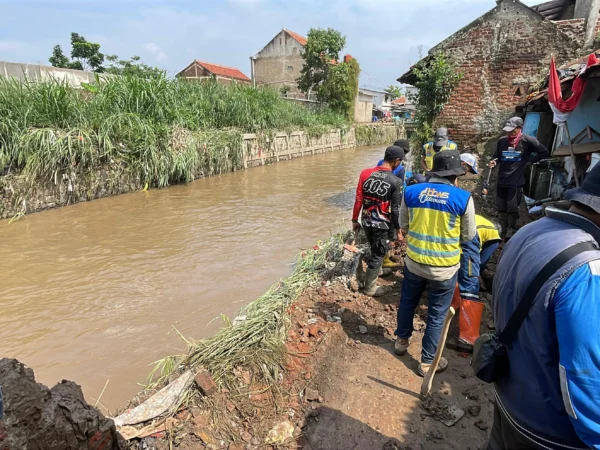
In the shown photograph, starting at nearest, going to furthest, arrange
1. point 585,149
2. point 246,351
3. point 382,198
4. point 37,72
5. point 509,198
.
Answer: point 246,351 → point 382,198 → point 585,149 → point 509,198 → point 37,72

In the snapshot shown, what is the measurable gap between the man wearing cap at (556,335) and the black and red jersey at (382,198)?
107 inches

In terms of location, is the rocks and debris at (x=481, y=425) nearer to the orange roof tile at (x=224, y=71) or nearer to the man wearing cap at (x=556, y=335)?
the man wearing cap at (x=556, y=335)

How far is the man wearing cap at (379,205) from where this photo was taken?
4223mm

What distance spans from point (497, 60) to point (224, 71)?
35477 mm

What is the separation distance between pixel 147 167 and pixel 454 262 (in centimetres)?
968

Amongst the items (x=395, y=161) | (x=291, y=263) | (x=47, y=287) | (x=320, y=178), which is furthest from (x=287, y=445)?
(x=320, y=178)

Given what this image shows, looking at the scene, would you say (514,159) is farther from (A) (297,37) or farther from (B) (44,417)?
(A) (297,37)

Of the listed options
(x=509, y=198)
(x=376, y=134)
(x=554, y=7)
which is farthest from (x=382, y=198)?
(x=376, y=134)

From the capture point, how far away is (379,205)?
4.26 meters

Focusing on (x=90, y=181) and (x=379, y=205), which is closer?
(x=379, y=205)

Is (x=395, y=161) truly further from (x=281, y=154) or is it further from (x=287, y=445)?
(x=281, y=154)

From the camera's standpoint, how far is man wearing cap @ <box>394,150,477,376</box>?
2.89m

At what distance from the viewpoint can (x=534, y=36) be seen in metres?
8.58

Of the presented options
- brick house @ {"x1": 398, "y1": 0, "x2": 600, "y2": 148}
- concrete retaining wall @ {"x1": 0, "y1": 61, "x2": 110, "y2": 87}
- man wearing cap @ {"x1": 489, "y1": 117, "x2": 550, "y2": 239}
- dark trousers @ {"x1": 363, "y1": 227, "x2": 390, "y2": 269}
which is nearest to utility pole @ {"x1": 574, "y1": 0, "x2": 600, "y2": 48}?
brick house @ {"x1": 398, "y1": 0, "x2": 600, "y2": 148}
